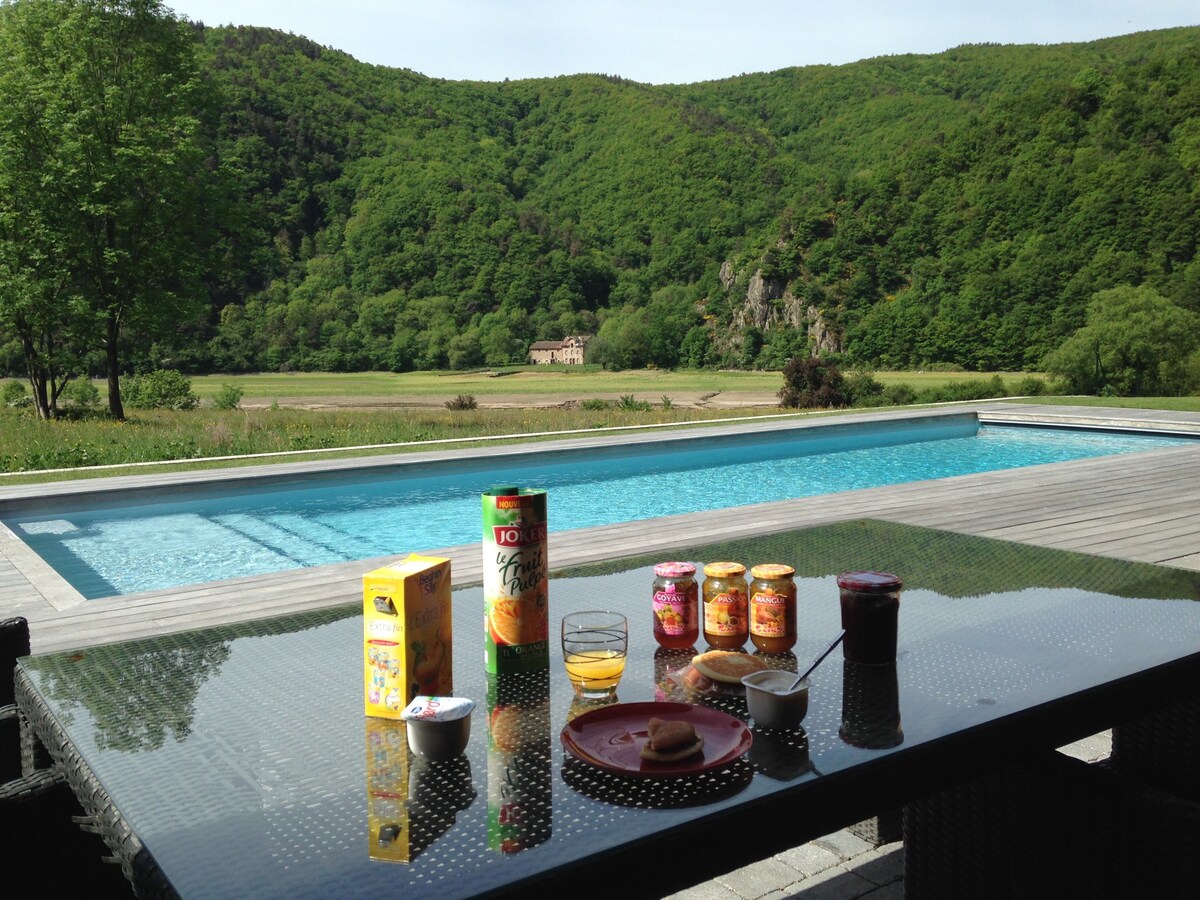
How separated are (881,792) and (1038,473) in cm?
550

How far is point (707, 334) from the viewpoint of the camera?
126 ft

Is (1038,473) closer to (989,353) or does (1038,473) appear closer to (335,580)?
(335,580)

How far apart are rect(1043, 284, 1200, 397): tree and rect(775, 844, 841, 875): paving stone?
65.0 feet

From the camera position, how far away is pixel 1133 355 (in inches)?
779

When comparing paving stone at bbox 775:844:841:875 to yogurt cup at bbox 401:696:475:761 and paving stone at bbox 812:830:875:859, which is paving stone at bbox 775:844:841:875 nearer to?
paving stone at bbox 812:830:875:859

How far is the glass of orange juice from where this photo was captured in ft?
3.94

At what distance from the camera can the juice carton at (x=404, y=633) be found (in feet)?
3.56

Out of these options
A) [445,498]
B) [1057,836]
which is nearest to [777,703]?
[1057,836]

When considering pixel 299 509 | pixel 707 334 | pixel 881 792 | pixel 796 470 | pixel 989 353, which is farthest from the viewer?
pixel 707 334

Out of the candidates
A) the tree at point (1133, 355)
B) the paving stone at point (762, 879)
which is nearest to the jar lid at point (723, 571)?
the paving stone at point (762, 879)

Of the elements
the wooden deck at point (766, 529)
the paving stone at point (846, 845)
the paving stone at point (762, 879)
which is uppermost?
the wooden deck at point (766, 529)

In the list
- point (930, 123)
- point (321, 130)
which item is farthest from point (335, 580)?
point (930, 123)

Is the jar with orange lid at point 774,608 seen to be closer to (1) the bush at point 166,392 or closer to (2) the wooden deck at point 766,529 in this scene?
(2) the wooden deck at point 766,529

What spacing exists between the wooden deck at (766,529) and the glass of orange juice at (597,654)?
4.06 ft
